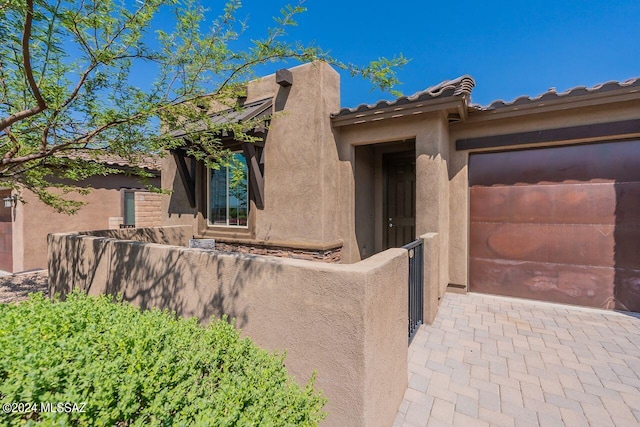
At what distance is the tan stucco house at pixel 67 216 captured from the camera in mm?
8352

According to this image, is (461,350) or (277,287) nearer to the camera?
(277,287)

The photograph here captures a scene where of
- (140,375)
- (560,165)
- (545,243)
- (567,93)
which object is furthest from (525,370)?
(567,93)

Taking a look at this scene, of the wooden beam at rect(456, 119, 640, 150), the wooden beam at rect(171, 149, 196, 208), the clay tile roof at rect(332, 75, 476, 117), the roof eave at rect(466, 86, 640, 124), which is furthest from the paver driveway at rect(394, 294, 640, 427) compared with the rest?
the wooden beam at rect(171, 149, 196, 208)

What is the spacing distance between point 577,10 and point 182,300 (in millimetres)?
9321

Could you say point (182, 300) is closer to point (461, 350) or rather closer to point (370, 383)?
point (370, 383)

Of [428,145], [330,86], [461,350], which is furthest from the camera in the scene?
[330,86]

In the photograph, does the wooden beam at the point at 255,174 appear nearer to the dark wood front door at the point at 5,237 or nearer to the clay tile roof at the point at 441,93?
the clay tile roof at the point at 441,93

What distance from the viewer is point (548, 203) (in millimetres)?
5340

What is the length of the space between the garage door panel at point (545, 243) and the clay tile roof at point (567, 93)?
237cm

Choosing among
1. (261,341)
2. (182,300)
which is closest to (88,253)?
(182,300)

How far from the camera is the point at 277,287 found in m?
2.53

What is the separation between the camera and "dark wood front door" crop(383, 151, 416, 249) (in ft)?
24.8

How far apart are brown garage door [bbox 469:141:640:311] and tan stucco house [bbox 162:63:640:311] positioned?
0.02 metres

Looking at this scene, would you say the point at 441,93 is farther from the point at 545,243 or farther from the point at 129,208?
the point at 129,208
